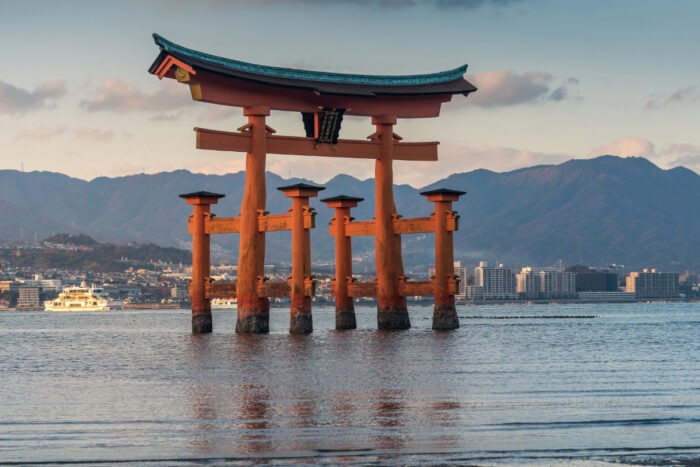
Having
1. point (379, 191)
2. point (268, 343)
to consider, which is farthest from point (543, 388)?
point (379, 191)

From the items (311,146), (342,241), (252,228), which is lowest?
(342,241)

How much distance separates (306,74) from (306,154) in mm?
4570

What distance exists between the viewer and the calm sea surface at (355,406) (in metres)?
25.0

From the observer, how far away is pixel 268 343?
65.6 m

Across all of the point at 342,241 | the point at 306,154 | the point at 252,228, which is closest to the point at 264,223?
the point at 252,228

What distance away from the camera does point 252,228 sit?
2726 inches

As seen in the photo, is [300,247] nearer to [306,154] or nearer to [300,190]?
[300,190]

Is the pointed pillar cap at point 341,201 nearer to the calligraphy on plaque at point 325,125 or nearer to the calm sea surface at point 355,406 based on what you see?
the calligraphy on plaque at point 325,125

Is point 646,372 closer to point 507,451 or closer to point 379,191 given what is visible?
point 507,451

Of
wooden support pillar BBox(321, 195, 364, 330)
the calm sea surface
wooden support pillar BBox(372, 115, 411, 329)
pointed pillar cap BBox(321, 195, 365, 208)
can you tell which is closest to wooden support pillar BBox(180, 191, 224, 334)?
pointed pillar cap BBox(321, 195, 365, 208)

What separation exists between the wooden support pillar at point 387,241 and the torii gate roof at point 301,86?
5.09 ft

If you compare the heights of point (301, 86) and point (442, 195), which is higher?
point (301, 86)

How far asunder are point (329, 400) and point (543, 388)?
6747 millimetres

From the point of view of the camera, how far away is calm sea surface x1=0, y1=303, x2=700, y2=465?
25031 mm
